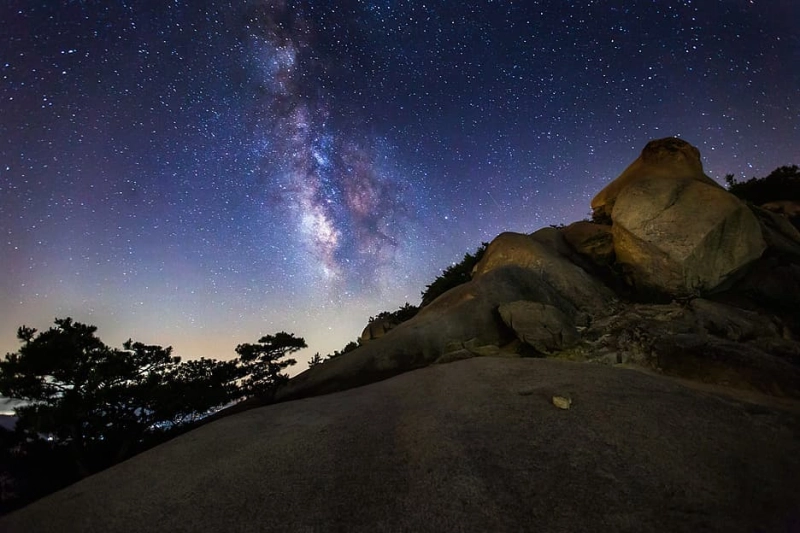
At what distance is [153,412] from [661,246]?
23.7 m

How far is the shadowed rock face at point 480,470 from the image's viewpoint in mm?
4953

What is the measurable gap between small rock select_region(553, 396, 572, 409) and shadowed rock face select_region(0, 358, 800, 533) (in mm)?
135

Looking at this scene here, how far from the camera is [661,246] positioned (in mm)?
17609

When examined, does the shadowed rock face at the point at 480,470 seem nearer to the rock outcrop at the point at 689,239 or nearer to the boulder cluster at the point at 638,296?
the boulder cluster at the point at 638,296

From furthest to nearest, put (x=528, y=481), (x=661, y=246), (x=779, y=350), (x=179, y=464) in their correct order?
(x=661, y=246)
(x=779, y=350)
(x=179, y=464)
(x=528, y=481)

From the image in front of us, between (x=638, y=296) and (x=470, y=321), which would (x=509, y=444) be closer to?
(x=470, y=321)

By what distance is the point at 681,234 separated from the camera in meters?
17.3

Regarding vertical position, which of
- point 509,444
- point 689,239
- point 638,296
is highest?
point 689,239

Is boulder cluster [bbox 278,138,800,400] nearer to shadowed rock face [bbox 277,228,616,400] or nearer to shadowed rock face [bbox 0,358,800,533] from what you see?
shadowed rock face [bbox 277,228,616,400]

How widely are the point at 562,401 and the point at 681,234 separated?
14.8 metres

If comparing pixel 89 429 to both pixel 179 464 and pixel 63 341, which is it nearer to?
pixel 63 341

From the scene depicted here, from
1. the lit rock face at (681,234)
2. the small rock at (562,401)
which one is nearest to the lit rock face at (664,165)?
the lit rock face at (681,234)

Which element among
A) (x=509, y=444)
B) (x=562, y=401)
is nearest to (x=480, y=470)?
(x=509, y=444)

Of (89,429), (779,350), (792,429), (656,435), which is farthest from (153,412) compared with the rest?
(779,350)
